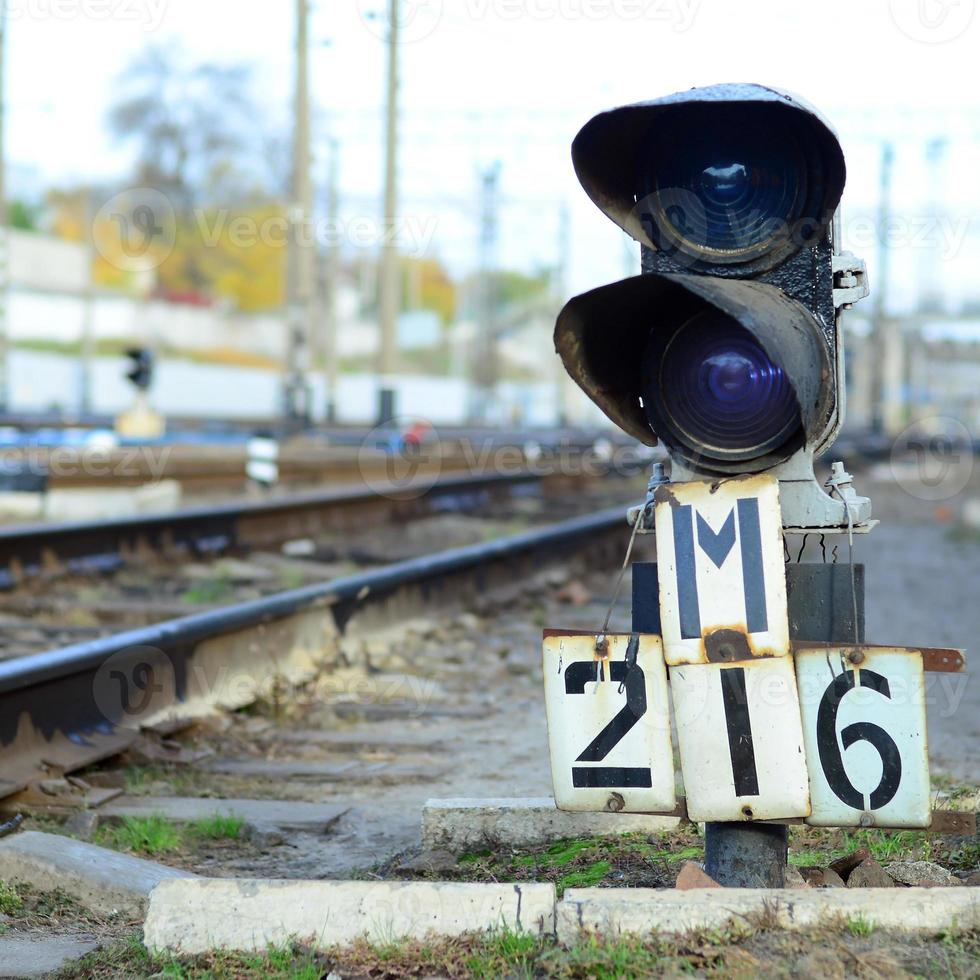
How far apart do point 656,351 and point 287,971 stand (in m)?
1.43

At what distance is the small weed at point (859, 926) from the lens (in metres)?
2.57

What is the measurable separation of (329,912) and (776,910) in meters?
0.86

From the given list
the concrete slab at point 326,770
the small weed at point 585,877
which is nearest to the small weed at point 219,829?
the concrete slab at point 326,770

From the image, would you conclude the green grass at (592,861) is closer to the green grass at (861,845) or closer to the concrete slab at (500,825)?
the concrete slab at (500,825)

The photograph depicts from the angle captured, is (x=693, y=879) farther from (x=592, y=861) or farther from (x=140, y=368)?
(x=140, y=368)

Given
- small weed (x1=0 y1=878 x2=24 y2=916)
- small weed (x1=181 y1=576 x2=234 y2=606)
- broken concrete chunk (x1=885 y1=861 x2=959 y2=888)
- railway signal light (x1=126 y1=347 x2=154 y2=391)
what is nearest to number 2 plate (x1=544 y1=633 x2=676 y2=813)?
broken concrete chunk (x1=885 y1=861 x2=959 y2=888)

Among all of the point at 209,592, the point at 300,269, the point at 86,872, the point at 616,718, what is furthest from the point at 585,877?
the point at 300,269

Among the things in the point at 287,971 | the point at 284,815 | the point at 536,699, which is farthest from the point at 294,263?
the point at 287,971

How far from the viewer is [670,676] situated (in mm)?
2764

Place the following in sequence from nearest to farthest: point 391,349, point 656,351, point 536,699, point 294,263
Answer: point 656,351 < point 536,699 < point 294,263 < point 391,349

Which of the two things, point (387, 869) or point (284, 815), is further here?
point (284, 815)

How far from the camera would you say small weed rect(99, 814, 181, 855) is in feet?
12.5

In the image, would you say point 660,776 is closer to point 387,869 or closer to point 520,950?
point 520,950

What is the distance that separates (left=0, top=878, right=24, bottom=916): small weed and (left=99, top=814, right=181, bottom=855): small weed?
53 cm
